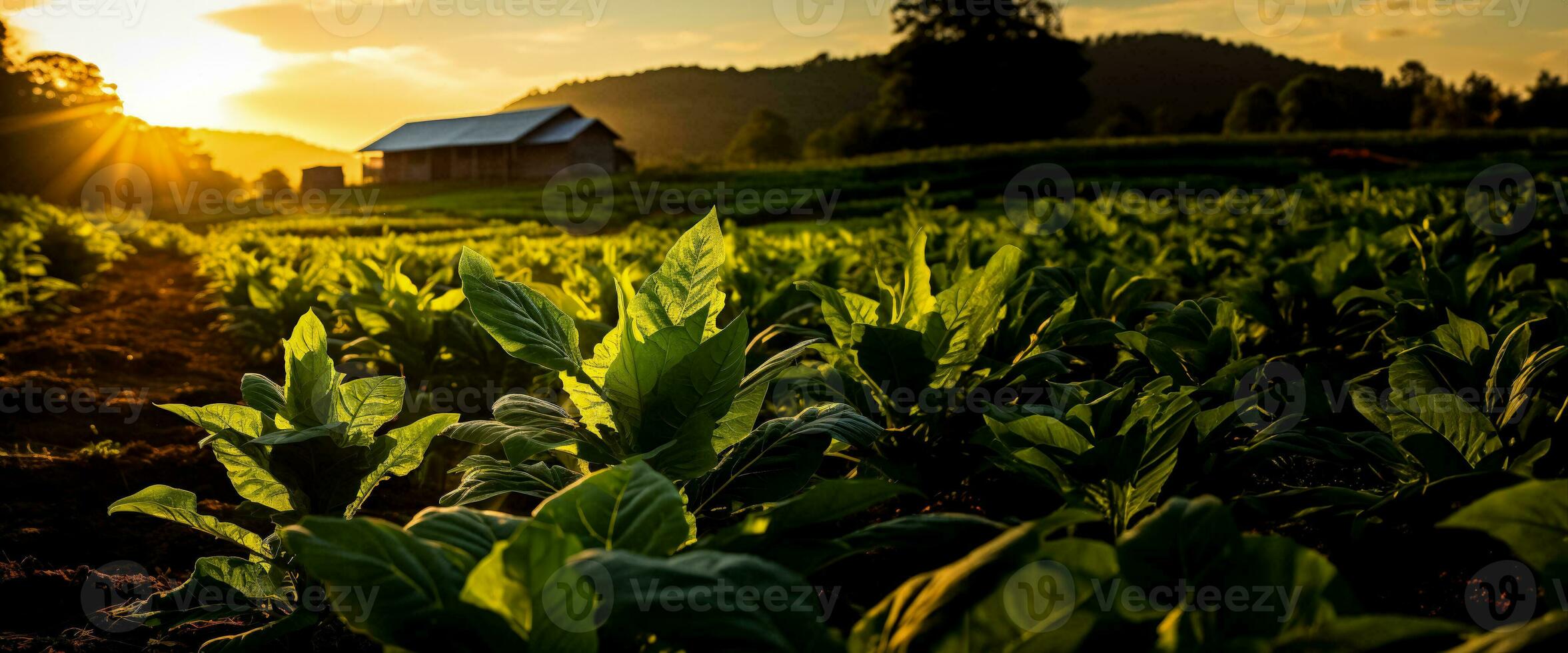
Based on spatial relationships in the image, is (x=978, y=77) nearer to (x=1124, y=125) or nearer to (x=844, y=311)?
(x=1124, y=125)

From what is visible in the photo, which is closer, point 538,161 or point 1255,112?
point 538,161

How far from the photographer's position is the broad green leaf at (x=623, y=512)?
2.88 ft

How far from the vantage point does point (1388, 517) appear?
4.02 feet

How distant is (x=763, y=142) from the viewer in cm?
8575

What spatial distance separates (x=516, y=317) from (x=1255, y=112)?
311ft

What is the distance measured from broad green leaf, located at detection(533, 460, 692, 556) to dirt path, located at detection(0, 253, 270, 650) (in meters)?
1.30

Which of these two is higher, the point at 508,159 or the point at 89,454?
the point at 508,159

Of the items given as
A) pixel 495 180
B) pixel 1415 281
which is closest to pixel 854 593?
pixel 1415 281

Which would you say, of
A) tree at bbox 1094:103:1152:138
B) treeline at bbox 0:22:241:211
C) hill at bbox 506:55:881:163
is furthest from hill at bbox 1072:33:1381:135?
treeline at bbox 0:22:241:211

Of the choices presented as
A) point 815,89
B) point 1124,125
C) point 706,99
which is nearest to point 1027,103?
point 1124,125

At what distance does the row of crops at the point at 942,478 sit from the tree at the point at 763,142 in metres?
83.7

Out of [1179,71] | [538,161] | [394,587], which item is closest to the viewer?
[394,587]

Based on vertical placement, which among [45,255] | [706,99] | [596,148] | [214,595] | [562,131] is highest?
[706,99]

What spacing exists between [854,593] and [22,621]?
5.87 feet
